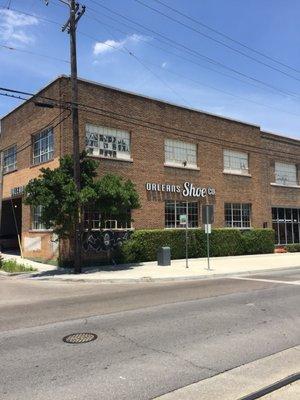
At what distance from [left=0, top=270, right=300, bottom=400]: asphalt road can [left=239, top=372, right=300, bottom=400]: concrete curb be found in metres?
0.81

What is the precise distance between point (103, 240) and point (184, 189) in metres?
6.38

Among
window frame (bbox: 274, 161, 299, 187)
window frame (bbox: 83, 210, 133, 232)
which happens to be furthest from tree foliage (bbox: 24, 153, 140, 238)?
window frame (bbox: 274, 161, 299, 187)

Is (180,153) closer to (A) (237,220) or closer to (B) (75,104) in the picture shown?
(A) (237,220)

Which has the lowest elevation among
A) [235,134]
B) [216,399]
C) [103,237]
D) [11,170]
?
[216,399]

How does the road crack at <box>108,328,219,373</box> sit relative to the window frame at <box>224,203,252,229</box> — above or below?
below

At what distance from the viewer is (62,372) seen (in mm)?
6031

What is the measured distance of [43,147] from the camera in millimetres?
24672

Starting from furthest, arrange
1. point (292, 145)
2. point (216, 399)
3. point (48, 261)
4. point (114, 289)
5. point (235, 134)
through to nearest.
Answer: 1. point (292, 145)
2. point (235, 134)
3. point (48, 261)
4. point (114, 289)
5. point (216, 399)

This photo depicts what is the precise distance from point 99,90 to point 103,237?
7160 mm

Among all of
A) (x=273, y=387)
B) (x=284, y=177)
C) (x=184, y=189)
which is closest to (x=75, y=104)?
(x=184, y=189)

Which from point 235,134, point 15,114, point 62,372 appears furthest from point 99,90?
point 62,372

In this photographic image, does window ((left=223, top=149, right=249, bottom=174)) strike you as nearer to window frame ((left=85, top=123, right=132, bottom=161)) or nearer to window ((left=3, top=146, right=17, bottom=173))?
window frame ((left=85, top=123, right=132, bottom=161))

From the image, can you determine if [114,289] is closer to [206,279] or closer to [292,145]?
[206,279]

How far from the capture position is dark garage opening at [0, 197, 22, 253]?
3047 centimetres
